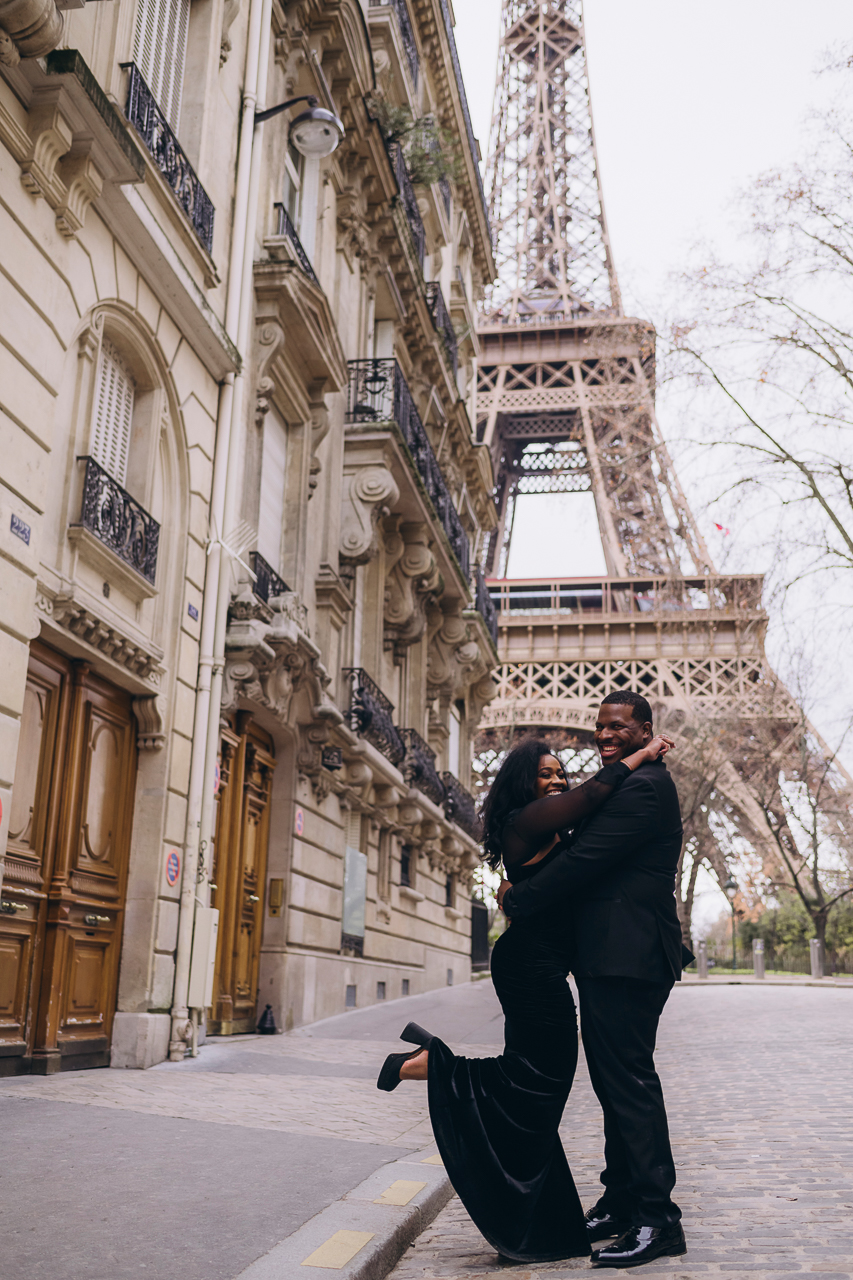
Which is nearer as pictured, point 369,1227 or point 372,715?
A: point 369,1227

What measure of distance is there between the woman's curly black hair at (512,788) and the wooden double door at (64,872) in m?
4.33

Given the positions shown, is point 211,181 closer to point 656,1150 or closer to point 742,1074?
point 742,1074

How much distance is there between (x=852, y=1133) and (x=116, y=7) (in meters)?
8.73

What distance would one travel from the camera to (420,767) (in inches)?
789

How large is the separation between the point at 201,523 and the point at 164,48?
405 centimetres

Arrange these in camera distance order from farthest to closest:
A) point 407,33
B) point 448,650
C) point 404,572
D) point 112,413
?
point 448,650
point 407,33
point 404,572
point 112,413

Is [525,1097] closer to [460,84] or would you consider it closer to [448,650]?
[448,650]

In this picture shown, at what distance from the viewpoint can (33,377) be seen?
7.53m

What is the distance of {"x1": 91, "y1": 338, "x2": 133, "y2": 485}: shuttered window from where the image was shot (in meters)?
9.11

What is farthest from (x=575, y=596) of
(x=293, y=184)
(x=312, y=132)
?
(x=312, y=132)

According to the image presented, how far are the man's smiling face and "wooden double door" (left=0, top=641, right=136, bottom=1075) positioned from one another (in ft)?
15.1

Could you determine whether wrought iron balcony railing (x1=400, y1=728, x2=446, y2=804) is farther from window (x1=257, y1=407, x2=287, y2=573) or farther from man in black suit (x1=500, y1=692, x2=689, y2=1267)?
man in black suit (x1=500, y1=692, x2=689, y2=1267)

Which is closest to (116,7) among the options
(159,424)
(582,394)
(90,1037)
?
(159,424)

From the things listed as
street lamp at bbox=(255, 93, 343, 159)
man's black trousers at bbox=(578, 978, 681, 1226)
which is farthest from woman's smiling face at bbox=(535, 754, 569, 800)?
street lamp at bbox=(255, 93, 343, 159)
